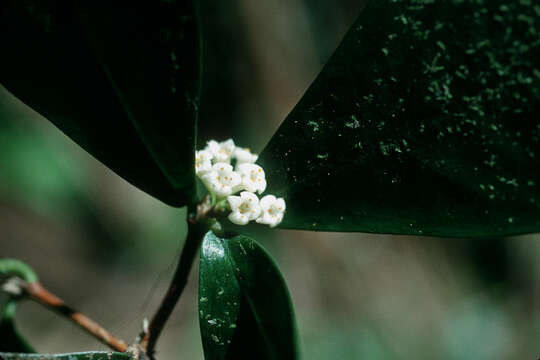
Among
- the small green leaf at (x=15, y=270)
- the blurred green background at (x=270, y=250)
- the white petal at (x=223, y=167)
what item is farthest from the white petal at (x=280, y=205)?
the blurred green background at (x=270, y=250)

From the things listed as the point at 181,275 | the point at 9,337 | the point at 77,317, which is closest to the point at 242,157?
the point at 181,275

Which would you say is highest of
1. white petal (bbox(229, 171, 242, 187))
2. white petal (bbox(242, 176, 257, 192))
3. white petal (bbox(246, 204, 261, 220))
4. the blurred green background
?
the blurred green background

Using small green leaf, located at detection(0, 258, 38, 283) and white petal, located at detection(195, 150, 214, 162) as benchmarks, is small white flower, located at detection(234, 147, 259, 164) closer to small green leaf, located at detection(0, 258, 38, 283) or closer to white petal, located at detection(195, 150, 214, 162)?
white petal, located at detection(195, 150, 214, 162)

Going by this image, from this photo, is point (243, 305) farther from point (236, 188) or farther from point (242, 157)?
point (242, 157)

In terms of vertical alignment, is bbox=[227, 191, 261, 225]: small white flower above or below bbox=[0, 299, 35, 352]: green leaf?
above

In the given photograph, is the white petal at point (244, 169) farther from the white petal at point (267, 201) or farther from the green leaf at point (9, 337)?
the green leaf at point (9, 337)

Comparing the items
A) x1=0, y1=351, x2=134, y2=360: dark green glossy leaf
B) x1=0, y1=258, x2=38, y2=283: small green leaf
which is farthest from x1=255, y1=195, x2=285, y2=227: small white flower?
x1=0, y1=258, x2=38, y2=283: small green leaf
